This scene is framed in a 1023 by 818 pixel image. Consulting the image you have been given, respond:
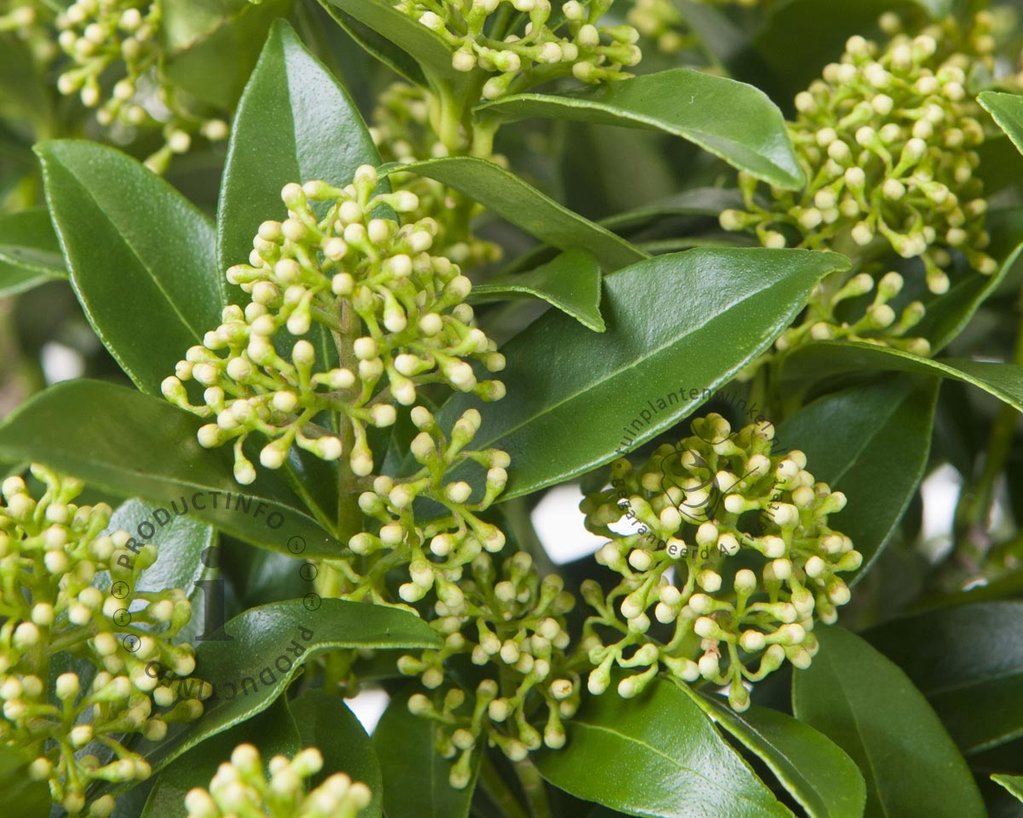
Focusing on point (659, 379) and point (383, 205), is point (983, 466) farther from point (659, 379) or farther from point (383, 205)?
point (383, 205)

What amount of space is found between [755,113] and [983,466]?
2.57 ft

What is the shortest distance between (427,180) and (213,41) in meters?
0.23

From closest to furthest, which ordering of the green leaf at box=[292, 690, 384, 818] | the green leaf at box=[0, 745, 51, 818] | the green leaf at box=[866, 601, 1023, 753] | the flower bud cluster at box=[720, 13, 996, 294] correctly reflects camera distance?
the green leaf at box=[0, 745, 51, 818] < the green leaf at box=[292, 690, 384, 818] < the flower bud cluster at box=[720, 13, 996, 294] < the green leaf at box=[866, 601, 1023, 753]

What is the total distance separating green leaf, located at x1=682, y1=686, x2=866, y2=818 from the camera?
0.82m

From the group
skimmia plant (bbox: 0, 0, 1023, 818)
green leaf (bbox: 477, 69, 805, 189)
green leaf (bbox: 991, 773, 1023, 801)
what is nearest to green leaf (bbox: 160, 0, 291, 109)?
skimmia plant (bbox: 0, 0, 1023, 818)

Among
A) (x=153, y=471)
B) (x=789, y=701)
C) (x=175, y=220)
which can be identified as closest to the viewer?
(x=153, y=471)

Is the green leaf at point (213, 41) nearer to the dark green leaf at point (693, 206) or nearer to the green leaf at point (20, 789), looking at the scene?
the dark green leaf at point (693, 206)

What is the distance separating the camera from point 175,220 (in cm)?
100

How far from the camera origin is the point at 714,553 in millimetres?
911

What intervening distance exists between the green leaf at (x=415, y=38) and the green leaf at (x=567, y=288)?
0.17 meters

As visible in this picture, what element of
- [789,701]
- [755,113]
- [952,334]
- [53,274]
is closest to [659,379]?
[755,113]

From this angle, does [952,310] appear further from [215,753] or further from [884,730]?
[215,753]

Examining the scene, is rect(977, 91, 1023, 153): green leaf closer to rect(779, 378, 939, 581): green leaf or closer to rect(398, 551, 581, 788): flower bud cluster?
rect(779, 378, 939, 581): green leaf

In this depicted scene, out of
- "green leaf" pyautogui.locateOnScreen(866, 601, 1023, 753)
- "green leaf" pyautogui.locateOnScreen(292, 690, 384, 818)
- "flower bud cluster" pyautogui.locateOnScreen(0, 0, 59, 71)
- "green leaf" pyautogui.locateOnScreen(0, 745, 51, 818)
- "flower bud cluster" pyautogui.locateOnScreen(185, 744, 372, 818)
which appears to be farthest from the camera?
"flower bud cluster" pyautogui.locateOnScreen(0, 0, 59, 71)
